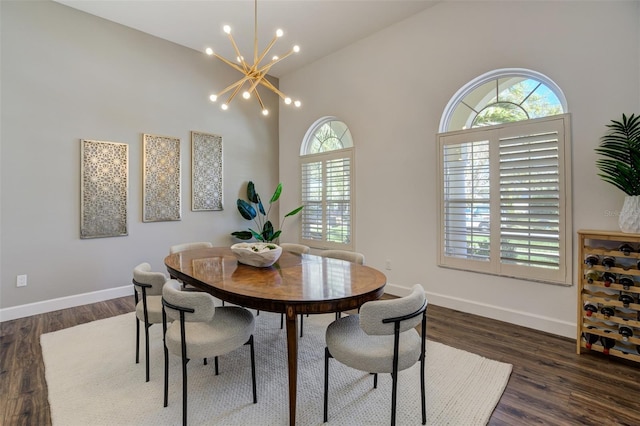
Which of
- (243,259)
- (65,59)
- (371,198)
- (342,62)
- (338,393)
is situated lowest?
(338,393)

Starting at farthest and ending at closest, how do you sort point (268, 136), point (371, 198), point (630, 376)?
point (268, 136) < point (371, 198) < point (630, 376)

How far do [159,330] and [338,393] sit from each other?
1.93 metres

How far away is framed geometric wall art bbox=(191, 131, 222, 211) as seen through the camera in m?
4.64

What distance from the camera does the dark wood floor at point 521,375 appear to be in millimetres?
1812

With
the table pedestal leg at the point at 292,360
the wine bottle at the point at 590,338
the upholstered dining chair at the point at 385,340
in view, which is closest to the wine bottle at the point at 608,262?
the wine bottle at the point at 590,338

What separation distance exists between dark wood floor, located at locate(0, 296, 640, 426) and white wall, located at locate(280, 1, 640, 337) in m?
0.39

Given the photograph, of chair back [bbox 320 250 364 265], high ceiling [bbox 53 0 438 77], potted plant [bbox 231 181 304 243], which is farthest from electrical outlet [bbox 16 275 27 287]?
chair back [bbox 320 250 364 265]

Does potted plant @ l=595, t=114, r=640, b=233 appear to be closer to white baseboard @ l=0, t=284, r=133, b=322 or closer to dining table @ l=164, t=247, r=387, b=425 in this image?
dining table @ l=164, t=247, r=387, b=425

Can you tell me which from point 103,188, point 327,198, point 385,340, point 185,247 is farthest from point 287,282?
point 103,188

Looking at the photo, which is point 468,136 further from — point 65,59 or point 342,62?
point 65,59

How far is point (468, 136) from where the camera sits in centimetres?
339

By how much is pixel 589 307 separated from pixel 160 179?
16.4ft

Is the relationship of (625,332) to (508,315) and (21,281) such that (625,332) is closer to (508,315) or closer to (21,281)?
(508,315)

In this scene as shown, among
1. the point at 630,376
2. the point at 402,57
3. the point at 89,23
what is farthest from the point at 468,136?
the point at 89,23
